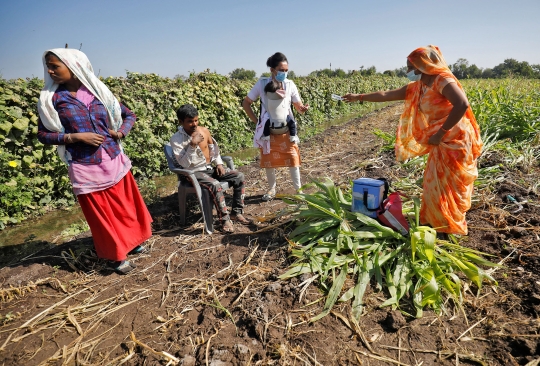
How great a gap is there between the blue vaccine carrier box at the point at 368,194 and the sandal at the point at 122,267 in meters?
2.14

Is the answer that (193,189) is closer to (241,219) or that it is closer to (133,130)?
(241,219)

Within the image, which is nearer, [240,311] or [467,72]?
[240,311]

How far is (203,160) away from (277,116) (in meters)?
1.03

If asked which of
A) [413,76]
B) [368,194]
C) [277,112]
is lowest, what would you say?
[368,194]

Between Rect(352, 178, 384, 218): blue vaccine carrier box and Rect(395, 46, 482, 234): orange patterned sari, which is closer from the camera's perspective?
Rect(395, 46, 482, 234): orange patterned sari

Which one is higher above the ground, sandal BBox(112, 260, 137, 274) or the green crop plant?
the green crop plant

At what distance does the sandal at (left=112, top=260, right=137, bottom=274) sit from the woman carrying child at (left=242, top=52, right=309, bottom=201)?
197 centimetres

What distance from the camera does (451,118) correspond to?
241 centimetres

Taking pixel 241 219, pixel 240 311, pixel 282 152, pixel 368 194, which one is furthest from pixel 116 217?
pixel 368 194

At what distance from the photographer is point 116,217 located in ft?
9.53

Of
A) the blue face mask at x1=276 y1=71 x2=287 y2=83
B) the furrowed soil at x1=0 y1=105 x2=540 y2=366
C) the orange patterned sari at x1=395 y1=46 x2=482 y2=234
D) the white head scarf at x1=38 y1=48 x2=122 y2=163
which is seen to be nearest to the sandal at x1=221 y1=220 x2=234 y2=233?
the furrowed soil at x1=0 y1=105 x2=540 y2=366

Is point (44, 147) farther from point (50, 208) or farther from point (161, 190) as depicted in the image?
point (161, 190)

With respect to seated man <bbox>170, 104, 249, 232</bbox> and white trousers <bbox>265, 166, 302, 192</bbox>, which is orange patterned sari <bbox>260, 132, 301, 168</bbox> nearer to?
white trousers <bbox>265, 166, 302, 192</bbox>

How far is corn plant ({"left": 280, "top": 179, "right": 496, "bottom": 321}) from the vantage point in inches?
87.4
